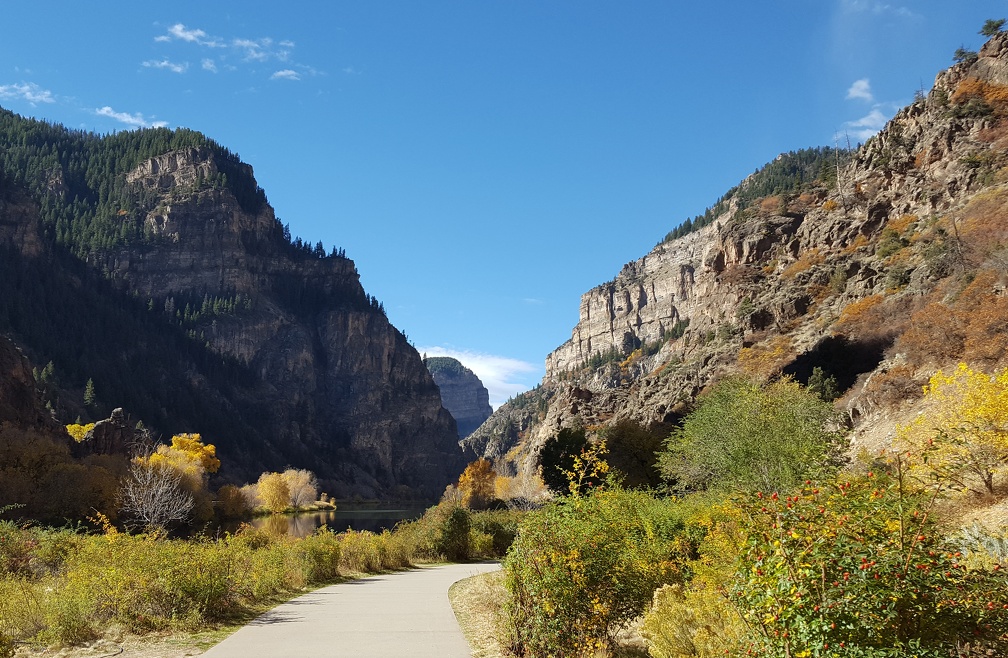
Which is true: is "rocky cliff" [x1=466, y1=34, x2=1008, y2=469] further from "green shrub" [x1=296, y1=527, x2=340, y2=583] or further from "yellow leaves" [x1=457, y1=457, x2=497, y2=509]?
"green shrub" [x1=296, y1=527, x2=340, y2=583]

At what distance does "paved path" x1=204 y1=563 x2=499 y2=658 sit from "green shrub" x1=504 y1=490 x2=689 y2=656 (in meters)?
1.74

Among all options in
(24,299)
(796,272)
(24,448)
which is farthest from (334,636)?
(24,299)

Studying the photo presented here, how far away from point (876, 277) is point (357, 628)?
209 ft

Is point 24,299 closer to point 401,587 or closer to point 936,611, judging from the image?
point 401,587

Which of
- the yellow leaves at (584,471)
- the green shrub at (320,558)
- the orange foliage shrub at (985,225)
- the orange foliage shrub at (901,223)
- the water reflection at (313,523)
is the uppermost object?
the orange foliage shrub at (901,223)

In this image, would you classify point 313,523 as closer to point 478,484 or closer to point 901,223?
point 478,484

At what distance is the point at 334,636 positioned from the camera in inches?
442

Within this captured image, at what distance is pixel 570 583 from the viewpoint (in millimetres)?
8586

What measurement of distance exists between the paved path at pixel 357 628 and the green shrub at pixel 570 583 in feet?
5.70

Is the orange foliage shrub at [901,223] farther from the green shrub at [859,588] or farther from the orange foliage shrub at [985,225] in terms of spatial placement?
the green shrub at [859,588]

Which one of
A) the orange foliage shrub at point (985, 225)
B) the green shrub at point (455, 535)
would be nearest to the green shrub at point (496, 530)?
the green shrub at point (455, 535)

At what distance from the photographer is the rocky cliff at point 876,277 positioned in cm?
4147

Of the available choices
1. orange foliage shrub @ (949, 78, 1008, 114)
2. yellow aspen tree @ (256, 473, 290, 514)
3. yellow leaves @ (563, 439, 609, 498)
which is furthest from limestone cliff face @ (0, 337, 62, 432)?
orange foliage shrub @ (949, 78, 1008, 114)

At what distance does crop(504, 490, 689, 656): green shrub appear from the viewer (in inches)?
338
